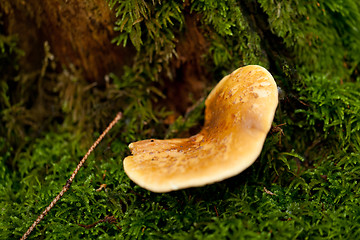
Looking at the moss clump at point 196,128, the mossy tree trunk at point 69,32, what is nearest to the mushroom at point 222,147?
the moss clump at point 196,128

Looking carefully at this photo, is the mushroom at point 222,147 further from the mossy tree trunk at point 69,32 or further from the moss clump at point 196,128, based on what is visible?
the mossy tree trunk at point 69,32

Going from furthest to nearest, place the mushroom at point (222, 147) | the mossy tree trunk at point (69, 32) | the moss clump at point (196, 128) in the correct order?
1. the mossy tree trunk at point (69, 32)
2. the moss clump at point (196, 128)
3. the mushroom at point (222, 147)

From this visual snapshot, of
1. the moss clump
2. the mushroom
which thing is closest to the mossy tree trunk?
the moss clump

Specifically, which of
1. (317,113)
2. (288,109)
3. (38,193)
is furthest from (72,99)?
(317,113)

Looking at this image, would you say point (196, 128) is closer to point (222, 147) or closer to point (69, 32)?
point (222, 147)

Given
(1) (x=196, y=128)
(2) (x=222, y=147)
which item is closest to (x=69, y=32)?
(1) (x=196, y=128)
